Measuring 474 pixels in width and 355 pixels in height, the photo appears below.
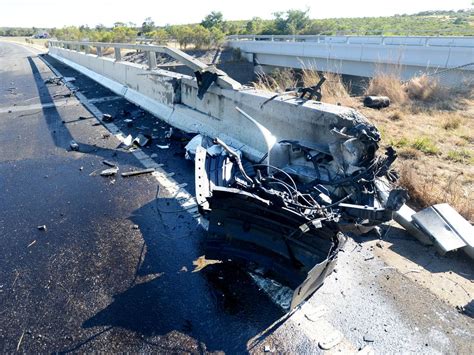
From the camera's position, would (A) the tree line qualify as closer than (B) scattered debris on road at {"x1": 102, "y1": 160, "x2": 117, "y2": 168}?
No

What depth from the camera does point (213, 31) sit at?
39031mm

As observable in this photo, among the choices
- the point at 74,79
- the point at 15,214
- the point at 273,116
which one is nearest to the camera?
the point at 15,214

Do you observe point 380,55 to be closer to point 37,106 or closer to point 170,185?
point 37,106

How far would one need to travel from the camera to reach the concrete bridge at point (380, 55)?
52.7 ft

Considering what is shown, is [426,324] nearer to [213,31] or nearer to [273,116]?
[273,116]

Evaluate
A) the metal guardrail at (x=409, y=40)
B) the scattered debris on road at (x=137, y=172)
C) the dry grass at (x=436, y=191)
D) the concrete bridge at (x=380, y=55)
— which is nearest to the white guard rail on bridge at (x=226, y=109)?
the dry grass at (x=436, y=191)

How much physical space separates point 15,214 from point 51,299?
2.11 meters

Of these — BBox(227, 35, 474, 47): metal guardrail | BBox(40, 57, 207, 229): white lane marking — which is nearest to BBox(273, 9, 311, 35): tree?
BBox(227, 35, 474, 47): metal guardrail

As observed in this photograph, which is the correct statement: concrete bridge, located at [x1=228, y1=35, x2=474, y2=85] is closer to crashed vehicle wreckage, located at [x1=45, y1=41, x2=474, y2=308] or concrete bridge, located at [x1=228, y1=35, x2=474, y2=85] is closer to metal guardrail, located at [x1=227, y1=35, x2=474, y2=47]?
metal guardrail, located at [x1=227, y1=35, x2=474, y2=47]

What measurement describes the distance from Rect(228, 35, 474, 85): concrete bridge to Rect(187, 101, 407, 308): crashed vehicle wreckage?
693 cm

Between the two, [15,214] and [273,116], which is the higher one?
[273,116]

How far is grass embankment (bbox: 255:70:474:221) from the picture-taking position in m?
4.97

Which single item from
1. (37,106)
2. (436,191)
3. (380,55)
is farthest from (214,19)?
(436,191)

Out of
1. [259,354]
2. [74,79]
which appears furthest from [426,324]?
[74,79]
